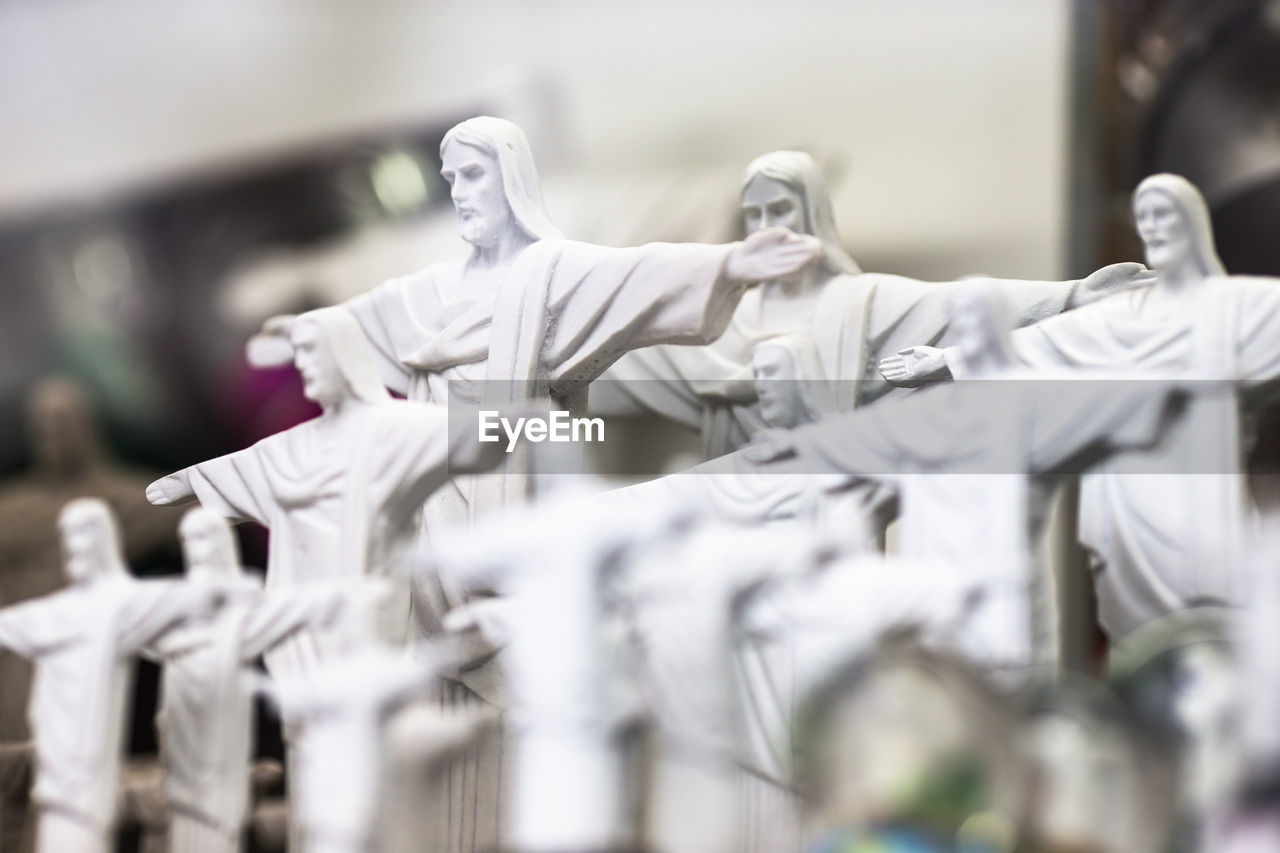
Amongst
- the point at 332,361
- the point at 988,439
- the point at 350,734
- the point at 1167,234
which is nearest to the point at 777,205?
the point at 1167,234

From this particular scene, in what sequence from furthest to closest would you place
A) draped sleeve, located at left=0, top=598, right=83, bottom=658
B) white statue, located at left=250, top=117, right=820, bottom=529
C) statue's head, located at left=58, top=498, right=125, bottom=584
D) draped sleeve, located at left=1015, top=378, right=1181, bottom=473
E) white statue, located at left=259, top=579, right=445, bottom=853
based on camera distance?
statue's head, located at left=58, top=498, right=125, bottom=584 → draped sleeve, located at left=0, top=598, right=83, bottom=658 → white statue, located at left=250, top=117, right=820, bottom=529 → draped sleeve, located at left=1015, top=378, right=1181, bottom=473 → white statue, located at left=259, top=579, right=445, bottom=853

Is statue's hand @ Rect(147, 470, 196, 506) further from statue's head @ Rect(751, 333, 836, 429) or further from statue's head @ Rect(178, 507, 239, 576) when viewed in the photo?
statue's head @ Rect(751, 333, 836, 429)

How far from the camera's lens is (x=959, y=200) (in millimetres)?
7855

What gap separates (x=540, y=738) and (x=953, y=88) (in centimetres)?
543

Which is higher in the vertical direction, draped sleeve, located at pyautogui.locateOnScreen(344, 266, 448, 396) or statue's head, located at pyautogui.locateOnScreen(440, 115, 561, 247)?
statue's head, located at pyautogui.locateOnScreen(440, 115, 561, 247)

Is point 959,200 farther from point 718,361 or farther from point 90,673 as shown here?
point 90,673

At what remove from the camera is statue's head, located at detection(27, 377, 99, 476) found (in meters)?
7.98

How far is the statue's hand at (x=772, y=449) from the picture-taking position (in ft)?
13.0

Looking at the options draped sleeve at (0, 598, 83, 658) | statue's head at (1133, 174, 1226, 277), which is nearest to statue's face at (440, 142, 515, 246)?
draped sleeve at (0, 598, 83, 658)

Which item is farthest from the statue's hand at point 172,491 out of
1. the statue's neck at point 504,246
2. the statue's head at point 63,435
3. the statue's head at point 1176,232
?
the statue's head at point 63,435

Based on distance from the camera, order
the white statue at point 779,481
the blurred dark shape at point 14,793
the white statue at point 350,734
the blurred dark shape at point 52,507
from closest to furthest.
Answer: the white statue at point 350,734 → the white statue at point 779,481 → the blurred dark shape at point 14,793 → the blurred dark shape at point 52,507

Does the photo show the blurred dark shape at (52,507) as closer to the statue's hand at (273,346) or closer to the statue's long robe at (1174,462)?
the statue's hand at (273,346)

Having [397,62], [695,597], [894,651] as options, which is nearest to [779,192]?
[695,597]

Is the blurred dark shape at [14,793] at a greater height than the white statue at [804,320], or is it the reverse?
the white statue at [804,320]
